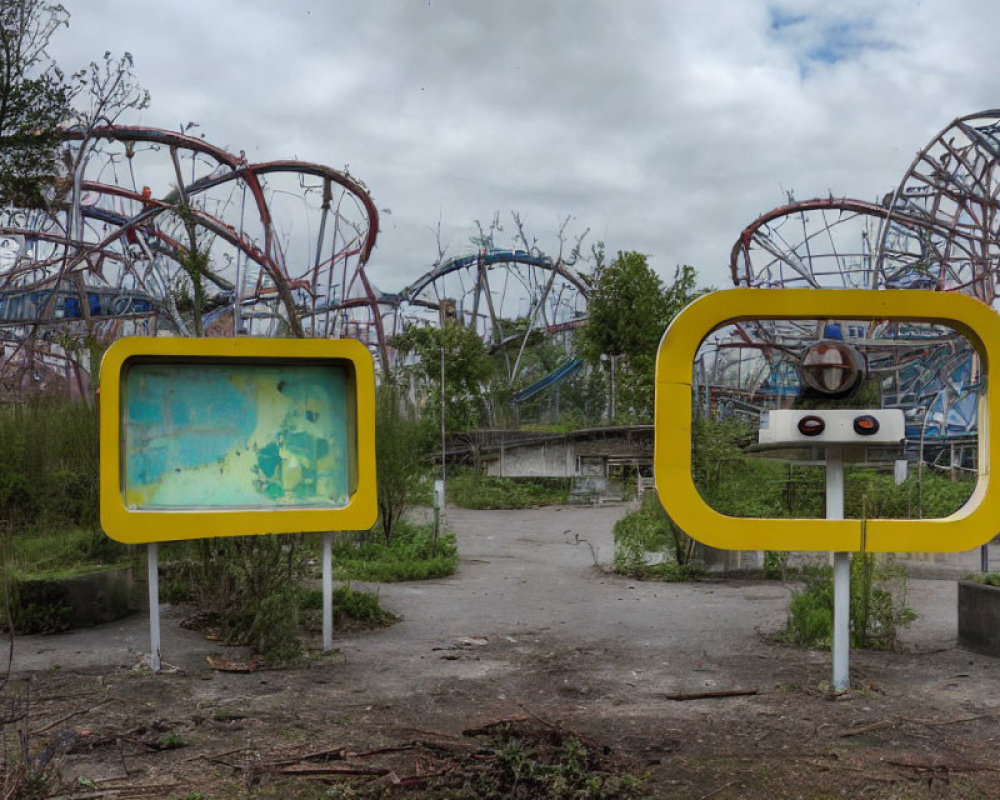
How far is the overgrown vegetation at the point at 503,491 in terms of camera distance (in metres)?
24.0

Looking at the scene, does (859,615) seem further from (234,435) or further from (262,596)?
(234,435)

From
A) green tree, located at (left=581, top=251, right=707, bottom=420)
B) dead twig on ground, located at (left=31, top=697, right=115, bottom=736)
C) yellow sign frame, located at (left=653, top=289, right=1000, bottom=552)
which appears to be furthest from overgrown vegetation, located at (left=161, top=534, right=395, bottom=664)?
green tree, located at (left=581, top=251, right=707, bottom=420)

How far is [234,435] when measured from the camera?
7355 millimetres

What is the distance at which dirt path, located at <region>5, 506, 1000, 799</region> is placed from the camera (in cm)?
459

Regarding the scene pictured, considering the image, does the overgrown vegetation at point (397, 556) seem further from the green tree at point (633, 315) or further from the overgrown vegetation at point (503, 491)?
the green tree at point (633, 315)

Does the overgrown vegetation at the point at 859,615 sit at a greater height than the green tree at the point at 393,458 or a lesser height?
lesser

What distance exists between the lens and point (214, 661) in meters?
6.84

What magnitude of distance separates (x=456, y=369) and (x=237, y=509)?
26.7 m

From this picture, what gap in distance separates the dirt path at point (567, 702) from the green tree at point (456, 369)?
23927 millimetres

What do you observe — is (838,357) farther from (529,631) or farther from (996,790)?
(529,631)

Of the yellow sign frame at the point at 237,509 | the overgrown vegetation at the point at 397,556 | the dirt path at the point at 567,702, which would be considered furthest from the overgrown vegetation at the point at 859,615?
the overgrown vegetation at the point at 397,556

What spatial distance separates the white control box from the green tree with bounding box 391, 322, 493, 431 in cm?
2634

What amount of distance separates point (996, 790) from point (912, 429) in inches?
981

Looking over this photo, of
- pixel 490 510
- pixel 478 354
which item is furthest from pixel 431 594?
pixel 478 354
